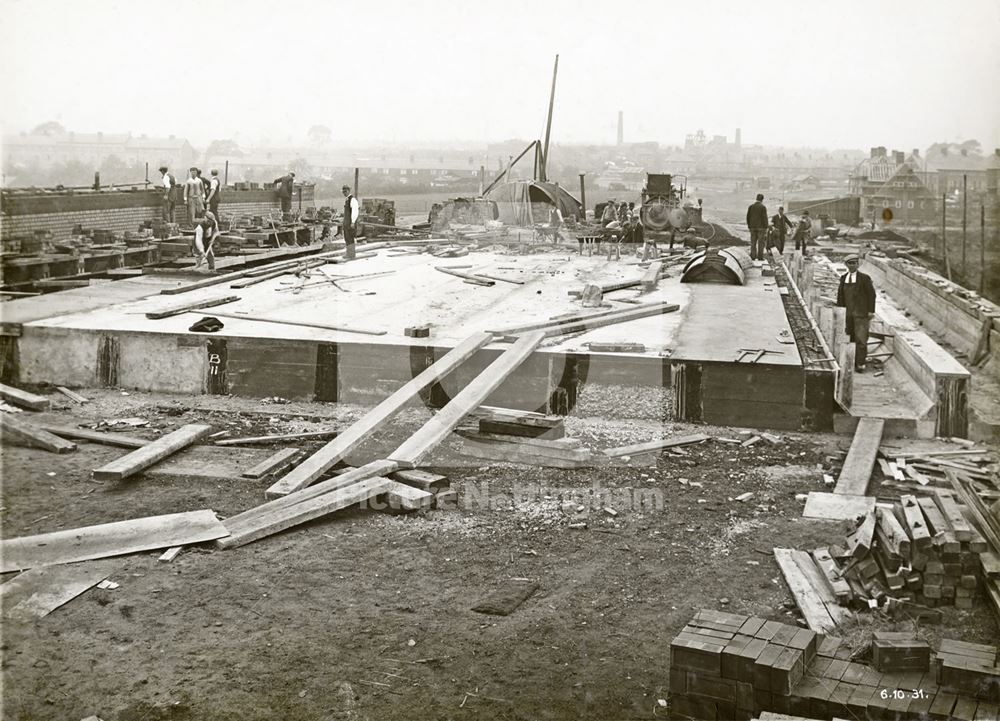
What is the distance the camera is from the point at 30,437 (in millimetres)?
8781

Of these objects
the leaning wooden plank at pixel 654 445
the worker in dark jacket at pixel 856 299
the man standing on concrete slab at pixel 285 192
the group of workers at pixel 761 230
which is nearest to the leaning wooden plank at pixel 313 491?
the leaning wooden plank at pixel 654 445

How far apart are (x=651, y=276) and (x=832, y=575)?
32.7 ft

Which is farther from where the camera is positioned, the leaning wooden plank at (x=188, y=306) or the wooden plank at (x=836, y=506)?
the leaning wooden plank at (x=188, y=306)

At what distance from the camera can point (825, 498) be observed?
24.8ft

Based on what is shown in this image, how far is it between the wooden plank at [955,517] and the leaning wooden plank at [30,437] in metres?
7.16

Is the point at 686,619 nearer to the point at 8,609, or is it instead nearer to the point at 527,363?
the point at 8,609

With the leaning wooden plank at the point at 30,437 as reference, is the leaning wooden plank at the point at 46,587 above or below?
below

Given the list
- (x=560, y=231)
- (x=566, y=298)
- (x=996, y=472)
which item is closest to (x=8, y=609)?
(x=996, y=472)

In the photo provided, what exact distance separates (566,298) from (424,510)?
7.29m

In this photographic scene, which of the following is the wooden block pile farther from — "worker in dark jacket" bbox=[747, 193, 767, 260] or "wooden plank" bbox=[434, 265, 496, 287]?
"worker in dark jacket" bbox=[747, 193, 767, 260]

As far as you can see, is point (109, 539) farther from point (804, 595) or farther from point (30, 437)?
point (804, 595)

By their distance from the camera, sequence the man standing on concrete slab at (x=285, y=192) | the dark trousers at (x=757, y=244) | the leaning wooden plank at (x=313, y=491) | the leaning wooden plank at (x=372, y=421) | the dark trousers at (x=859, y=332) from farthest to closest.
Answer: the man standing on concrete slab at (x=285, y=192)
the dark trousers at (x=757, y=244)
the dark trousers at (x=859, y=332)
the leaning wooden plank at (x=372, y=421)
the leaning wooden plank at (x=313, y=491)

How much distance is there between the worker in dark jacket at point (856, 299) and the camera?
11.1 metres

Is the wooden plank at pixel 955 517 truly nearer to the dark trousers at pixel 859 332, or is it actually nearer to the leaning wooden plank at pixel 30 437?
the dark trousers at pixel 859 332
